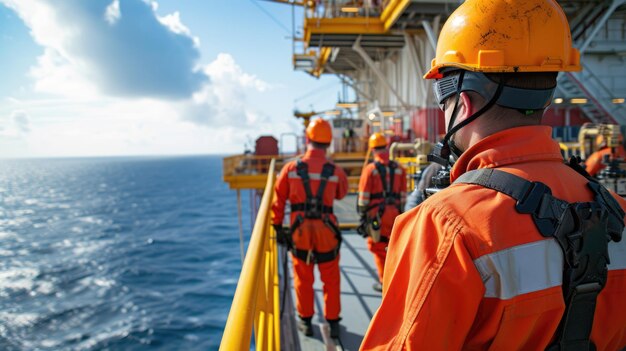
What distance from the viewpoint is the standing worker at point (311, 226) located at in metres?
4.06

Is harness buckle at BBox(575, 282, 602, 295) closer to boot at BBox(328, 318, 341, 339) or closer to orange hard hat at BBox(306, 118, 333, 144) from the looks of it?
boot at BBox(328, 318, 341, 339)

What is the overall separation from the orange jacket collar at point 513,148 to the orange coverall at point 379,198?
145 inches

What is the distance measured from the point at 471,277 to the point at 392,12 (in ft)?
49.4

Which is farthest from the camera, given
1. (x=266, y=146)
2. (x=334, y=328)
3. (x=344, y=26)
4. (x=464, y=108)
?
(x=266, y=146)

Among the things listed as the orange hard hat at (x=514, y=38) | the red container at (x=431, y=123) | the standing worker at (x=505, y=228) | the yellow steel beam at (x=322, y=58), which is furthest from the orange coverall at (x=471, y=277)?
the yellow steel beam at (x=322, y=58)

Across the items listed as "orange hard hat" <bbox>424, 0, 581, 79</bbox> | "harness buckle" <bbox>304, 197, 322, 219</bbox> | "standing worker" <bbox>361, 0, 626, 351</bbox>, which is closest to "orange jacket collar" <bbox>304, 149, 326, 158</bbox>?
"harness buckle" <bbox>304, 197, 322, 219</bbox>

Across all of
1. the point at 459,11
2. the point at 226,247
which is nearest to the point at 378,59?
the point at 226,247

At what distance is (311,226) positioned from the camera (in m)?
4.13

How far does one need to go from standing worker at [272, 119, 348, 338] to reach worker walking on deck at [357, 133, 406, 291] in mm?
760

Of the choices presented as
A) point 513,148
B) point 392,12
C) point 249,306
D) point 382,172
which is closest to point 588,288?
point 513,148

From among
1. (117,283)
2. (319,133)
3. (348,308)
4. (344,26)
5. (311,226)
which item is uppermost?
(344,26)

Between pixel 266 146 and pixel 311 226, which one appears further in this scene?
pixel 266 146

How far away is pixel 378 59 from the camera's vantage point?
77.7 feet

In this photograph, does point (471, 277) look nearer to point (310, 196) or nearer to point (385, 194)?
point (310, 196)
